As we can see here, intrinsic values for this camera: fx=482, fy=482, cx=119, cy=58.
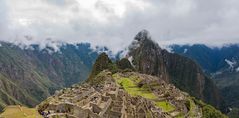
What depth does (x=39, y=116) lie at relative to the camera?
64312mm

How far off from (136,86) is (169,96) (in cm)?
2781

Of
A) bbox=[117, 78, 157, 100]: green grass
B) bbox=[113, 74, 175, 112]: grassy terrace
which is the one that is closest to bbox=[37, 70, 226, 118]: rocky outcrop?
bbox=[113, 74, 175, 112]: grassy terrace

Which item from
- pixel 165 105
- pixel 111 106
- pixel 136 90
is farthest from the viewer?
pixel 136 90

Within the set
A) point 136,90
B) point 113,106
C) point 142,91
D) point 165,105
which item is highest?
point 113,106

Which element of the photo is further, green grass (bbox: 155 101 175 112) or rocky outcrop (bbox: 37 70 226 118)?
green grass (bbox: 155 101 175 112)

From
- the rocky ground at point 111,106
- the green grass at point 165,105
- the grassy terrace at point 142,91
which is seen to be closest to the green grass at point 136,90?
the grassy terrace at point 142,91

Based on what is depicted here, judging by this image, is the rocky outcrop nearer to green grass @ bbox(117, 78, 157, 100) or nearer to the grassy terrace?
the grassy terrace

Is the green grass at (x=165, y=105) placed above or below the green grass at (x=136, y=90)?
below

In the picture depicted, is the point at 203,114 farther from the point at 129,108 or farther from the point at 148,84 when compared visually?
the point at 129,108

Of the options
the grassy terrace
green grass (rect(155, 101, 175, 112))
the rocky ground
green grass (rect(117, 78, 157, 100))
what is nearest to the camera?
the rocky ground

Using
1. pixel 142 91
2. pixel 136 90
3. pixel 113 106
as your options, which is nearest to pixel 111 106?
pixel 113 106

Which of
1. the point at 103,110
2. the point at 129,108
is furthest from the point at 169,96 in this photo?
the point at 103,110

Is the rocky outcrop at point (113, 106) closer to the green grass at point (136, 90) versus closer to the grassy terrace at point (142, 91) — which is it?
the grassy terrace at point (142, 91)

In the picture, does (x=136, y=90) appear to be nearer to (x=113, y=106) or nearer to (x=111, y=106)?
(x=113, y=106)
